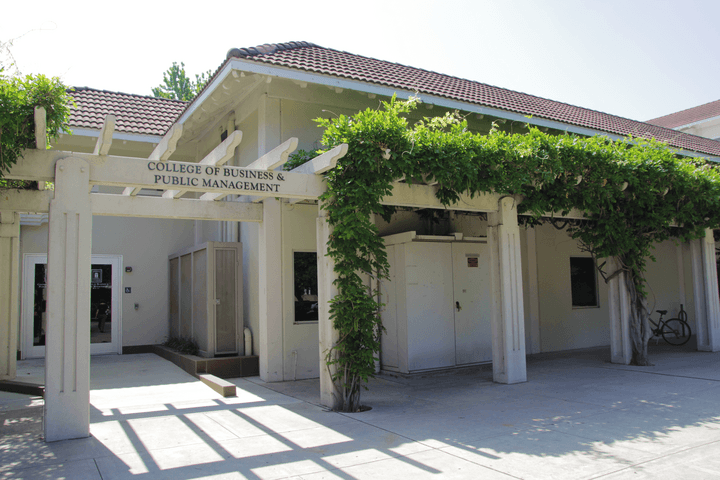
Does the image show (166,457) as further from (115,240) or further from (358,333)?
(115,240)

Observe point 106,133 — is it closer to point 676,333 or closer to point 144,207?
point 144,207

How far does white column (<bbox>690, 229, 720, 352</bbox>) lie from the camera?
37.0 feet

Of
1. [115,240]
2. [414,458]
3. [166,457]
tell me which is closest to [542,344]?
[414,458]

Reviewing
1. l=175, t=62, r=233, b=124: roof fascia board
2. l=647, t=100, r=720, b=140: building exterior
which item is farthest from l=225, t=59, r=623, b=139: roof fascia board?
l=647, t=100, r=720, b=140: building exterior

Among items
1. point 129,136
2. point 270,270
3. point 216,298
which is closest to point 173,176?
point 270,270

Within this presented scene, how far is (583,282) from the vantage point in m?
12.8

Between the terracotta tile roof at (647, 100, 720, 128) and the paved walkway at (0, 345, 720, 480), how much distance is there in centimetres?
1985

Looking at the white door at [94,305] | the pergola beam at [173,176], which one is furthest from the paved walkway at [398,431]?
the white door at [94,305]

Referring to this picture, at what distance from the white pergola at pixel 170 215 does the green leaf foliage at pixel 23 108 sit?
15 centimetres

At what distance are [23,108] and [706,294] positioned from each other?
12.5 meters

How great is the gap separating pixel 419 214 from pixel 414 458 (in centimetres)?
619

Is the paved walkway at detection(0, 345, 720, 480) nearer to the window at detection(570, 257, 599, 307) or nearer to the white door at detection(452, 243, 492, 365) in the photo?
the white door at detection(452, 243, 492, 365)

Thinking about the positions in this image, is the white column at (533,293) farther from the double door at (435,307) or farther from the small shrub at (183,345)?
the small shrub at (183,345)

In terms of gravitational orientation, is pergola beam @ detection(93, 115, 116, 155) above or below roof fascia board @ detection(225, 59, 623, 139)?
below
